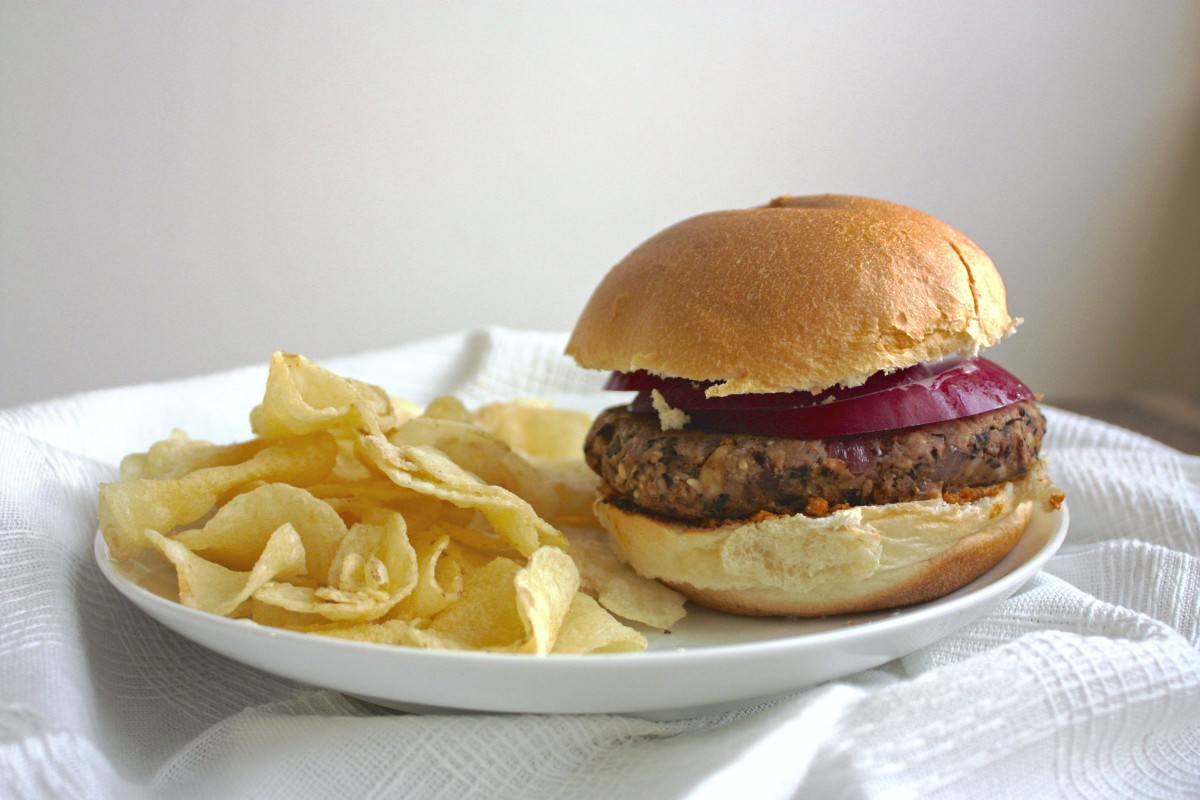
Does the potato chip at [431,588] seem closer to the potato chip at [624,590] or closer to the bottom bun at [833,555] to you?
the potato chip at [624,590]

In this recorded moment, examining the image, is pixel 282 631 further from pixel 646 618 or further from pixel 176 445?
pixel 176 445

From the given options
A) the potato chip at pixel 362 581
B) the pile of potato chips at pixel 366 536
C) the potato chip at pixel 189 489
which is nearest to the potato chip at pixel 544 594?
the pile of potato chips at pixel 366 536

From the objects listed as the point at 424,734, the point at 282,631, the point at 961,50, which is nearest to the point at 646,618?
the point at 424,734

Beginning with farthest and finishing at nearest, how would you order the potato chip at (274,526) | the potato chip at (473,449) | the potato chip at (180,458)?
the potato chip at (473,449), the potato chip at (180,458), the potato chip at (274,526)

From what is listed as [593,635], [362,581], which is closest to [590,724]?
[593,635]

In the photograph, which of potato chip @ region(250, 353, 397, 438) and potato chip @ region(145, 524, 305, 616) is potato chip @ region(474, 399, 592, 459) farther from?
potato chip @ region(145, 524, 305, 616)

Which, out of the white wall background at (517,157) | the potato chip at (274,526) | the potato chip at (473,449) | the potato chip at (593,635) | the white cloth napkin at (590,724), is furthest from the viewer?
the white wall background at (517,157)
